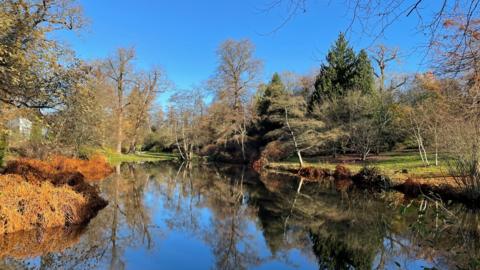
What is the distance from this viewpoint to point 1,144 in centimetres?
1516

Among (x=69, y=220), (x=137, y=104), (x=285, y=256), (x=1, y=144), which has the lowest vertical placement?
(x=285, y=256)

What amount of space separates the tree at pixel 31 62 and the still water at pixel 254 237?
3.50 meters

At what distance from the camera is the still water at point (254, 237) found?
6.64 m

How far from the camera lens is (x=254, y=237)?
8.77 meters

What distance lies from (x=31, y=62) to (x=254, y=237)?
263 inches

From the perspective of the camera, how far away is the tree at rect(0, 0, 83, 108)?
23.2 feet

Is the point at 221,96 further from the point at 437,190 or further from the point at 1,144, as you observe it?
the point at 437,190

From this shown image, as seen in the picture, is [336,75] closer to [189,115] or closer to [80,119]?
[189,115]

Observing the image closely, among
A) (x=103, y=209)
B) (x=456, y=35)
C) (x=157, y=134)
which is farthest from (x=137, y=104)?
(x=456, y=35)

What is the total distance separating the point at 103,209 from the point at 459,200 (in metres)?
11.9

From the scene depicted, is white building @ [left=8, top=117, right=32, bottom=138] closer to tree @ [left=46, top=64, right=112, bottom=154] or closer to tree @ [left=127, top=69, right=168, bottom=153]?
tree @ [left=46, top=64, right=112, bottom=154]

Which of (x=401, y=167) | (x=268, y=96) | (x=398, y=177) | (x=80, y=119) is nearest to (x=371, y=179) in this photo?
(x=398, y=177)

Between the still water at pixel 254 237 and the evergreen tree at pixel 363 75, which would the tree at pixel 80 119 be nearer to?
the still water at pixel 254 237

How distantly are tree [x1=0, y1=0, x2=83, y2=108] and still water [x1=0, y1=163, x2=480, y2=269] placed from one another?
3498 millimetres
